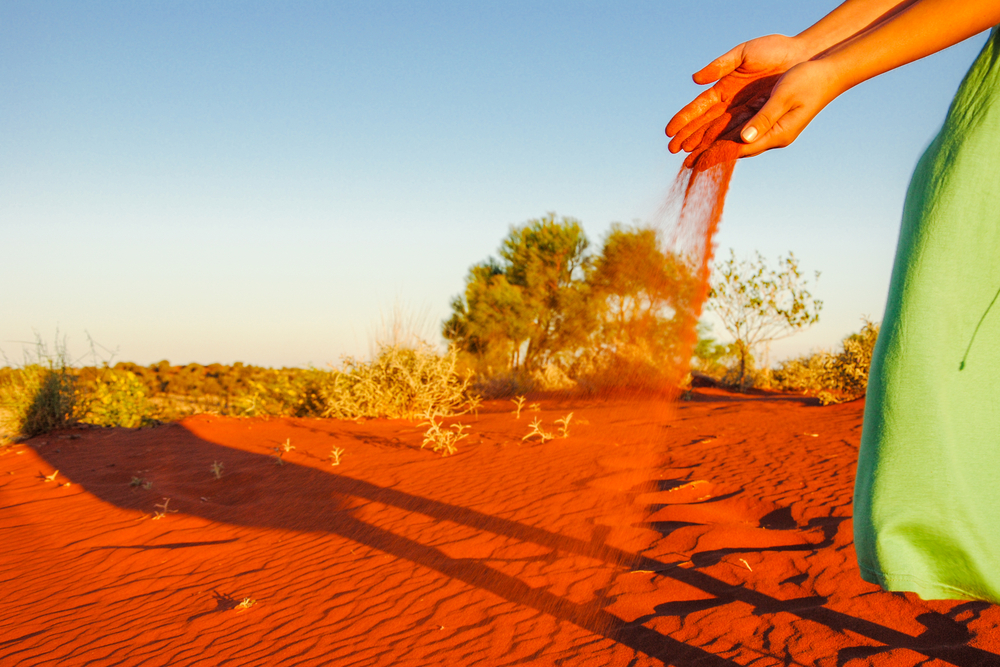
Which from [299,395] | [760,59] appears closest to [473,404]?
[299,395]

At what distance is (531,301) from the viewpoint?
701 inches

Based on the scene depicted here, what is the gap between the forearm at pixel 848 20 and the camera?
1356 millimetres

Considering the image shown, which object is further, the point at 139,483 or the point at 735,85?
the point at 139,483

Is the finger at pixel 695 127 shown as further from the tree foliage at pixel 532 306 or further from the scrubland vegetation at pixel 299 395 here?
the tree foliage at pixel 532 306

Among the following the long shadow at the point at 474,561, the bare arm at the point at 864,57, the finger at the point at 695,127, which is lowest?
the long shadow at the point at 474,561

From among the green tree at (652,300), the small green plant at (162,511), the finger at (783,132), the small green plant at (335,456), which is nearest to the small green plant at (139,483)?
the small green plant at (162,511)

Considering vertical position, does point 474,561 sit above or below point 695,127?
below

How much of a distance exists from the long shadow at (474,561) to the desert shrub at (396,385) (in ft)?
8.52

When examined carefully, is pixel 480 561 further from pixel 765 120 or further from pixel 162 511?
pixel 162 511

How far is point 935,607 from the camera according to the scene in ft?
8.92

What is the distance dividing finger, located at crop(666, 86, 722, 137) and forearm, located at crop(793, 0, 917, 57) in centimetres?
24

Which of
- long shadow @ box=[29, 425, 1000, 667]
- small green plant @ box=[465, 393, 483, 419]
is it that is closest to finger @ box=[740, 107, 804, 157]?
long shadow @ box=[29, 425, 1000, 667]

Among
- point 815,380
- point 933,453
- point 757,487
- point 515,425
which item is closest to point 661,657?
point 933,453

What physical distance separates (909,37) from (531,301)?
16779mm
